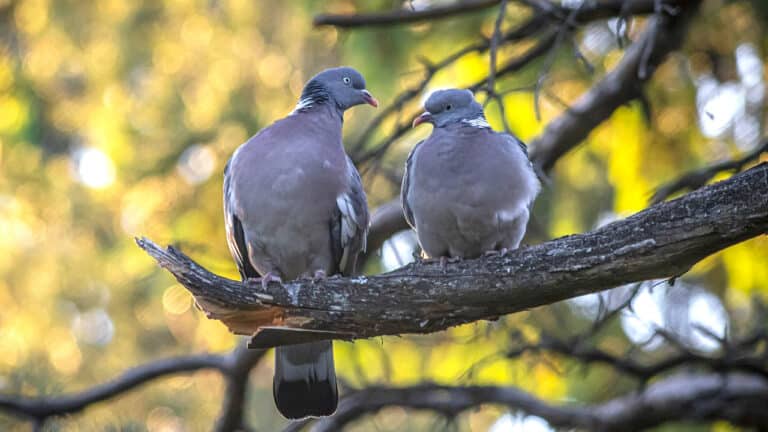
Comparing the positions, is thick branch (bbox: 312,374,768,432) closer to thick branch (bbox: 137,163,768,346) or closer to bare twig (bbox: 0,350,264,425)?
bare twig (bbox: 0,350,264,425)

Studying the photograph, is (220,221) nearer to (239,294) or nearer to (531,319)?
(531,319)

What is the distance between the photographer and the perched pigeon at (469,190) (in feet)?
14.9

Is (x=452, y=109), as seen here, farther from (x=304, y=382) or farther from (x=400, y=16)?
(x=304, y=382)

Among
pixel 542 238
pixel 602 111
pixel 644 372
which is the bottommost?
pixel 644 372

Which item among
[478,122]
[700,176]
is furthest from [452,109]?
[700,176]

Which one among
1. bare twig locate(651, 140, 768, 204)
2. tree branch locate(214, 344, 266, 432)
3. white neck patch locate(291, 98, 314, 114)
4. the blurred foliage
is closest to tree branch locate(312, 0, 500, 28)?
the blurred foliage

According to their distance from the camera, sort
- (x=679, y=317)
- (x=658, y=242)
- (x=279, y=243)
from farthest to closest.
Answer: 1. (x=679, y=317)
2. (x=279, y=243)
3. (x=658, y=242)

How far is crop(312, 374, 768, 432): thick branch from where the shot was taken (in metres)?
5.80

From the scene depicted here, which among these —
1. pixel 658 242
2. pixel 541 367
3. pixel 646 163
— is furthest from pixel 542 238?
pixel 658 242

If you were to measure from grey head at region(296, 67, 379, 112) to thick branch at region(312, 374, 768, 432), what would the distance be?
69.1 inches

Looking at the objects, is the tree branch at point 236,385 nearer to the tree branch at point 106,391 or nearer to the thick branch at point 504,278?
the tree branch at point 106,391

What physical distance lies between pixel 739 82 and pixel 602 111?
0.97 metres

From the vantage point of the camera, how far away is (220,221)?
6516mm

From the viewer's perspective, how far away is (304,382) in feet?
15.3
